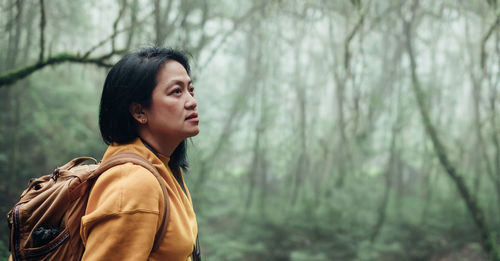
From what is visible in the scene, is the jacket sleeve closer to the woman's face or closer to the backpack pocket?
the backpack pocket

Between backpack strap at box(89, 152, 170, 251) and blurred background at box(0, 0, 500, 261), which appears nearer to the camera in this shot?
backpack strap at box(89, 152, 170, 251)

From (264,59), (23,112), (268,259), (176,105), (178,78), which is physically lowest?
(268,259)

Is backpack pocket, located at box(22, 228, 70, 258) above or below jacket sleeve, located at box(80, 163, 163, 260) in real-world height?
below

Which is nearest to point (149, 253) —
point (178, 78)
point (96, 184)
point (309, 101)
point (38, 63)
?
point (96, 184)

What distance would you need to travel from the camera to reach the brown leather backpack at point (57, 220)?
3.76ft

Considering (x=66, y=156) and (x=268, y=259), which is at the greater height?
(x=66, y=156)

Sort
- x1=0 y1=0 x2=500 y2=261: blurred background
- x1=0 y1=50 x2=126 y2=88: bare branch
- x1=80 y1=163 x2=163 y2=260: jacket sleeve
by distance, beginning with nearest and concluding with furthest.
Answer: x1=80 y1=163 x2=163 y2=260: jacket sleeve < x1=0 y1=50 x2=126 y2=88: bare branch < x1=0 y1=0 x2=500 y2=261: blurred background

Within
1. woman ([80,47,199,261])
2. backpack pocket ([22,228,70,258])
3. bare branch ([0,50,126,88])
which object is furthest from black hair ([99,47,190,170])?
bare branch ([0,50,126,88])

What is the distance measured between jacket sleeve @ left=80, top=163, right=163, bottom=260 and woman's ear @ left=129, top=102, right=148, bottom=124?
0.97 ft

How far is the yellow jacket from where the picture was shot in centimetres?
105

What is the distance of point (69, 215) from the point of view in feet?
3.81

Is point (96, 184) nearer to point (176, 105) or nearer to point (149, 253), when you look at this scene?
point (149, 253)

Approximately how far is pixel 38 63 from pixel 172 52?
304cm

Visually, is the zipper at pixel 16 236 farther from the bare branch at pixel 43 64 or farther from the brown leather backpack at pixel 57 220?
the bare branch at pixel 43 64
